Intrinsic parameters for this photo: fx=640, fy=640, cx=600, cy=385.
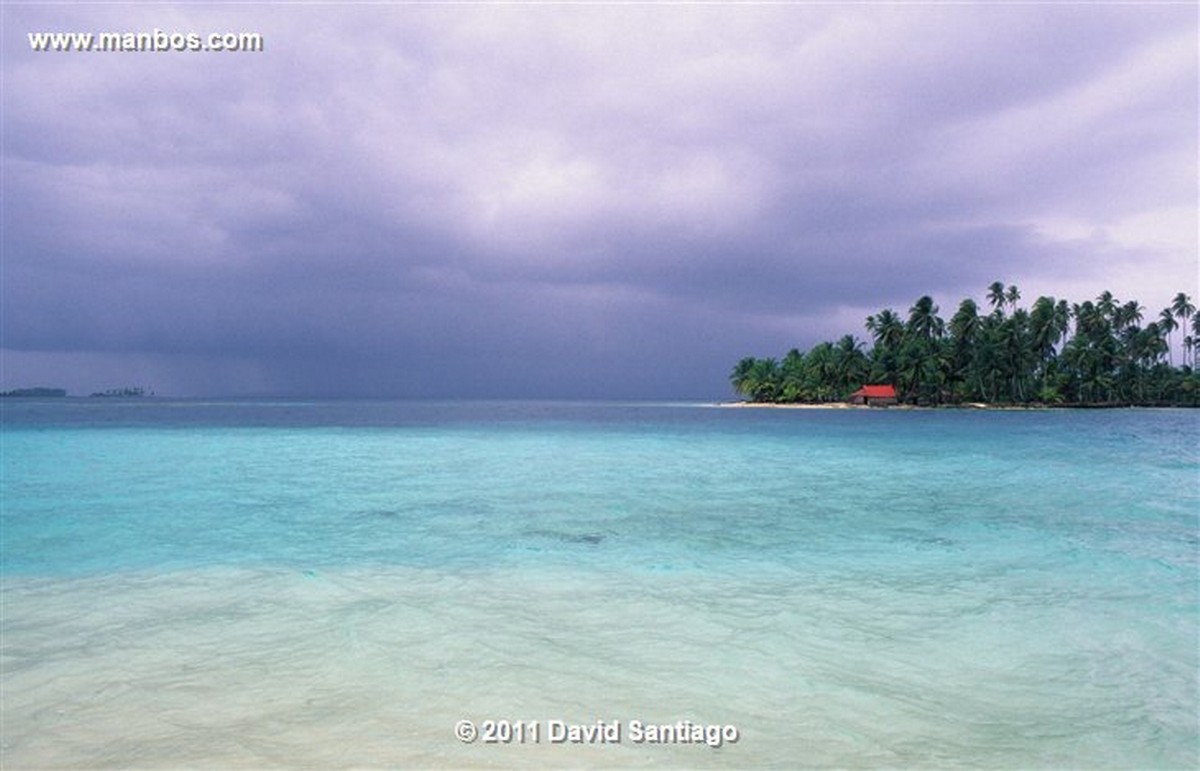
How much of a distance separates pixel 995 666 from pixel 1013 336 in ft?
334

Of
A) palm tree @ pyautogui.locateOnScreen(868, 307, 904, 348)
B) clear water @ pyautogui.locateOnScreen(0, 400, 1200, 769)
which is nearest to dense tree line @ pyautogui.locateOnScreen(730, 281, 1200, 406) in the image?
palm tree @ pyautogui.locateOnScreen(868, 307, 904, 348)

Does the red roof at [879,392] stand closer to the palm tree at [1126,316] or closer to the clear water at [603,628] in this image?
the palm tree at [1126,316]

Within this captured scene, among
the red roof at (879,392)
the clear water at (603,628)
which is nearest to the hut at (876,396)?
the red roof at (879,392)

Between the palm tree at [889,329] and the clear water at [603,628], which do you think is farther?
the palm tree at [889,329]

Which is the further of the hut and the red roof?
the hut

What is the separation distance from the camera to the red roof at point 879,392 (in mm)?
A: 94750

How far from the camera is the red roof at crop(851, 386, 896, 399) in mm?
94750

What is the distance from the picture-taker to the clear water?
4.88m

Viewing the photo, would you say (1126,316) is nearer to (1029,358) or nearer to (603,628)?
(1029,358)

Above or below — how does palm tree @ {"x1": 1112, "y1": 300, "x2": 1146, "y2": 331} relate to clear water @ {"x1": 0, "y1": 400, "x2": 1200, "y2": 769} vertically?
above

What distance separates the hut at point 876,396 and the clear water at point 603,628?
8218 centimetres

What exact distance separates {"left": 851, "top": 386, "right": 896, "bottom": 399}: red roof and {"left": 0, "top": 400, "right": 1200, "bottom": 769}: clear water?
8204 centimetres

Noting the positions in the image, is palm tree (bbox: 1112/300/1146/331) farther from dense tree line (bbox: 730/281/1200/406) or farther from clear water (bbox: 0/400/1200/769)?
clear water (bbox: 0/400/1200/769)

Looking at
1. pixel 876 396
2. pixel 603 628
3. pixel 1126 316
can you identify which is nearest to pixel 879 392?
pixel 876 396
